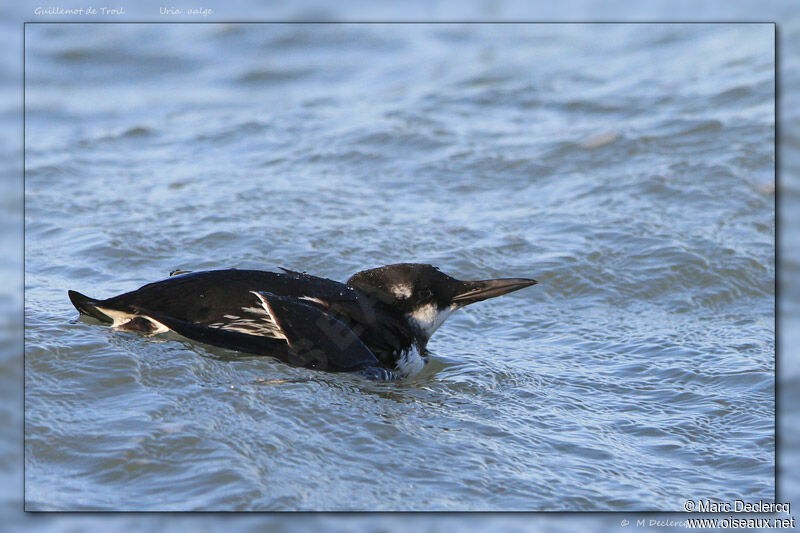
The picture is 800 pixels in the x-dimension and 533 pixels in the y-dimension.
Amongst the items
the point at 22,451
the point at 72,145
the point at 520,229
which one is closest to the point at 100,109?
the point at 72,145

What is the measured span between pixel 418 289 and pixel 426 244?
135 cm

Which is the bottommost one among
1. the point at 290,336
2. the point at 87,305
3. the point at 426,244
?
the point at 290,336

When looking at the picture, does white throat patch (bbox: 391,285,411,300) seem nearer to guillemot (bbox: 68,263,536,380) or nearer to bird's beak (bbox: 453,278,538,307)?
guillemot (bbox: 68,263,536,380)

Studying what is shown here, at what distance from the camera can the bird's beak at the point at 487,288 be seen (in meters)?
4.46

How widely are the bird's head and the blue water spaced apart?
0.86 ft

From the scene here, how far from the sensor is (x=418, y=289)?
4.47 meters

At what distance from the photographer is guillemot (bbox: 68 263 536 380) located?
12.9ft

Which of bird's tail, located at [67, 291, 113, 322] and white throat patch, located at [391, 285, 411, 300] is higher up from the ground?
white throat patch, located at [391, 285, 411, 300]

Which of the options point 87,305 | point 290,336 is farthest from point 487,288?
point 87,305

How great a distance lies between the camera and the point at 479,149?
23.9 feet
